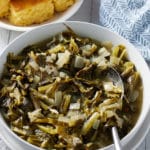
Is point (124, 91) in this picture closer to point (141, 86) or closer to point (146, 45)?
point (141, 86)

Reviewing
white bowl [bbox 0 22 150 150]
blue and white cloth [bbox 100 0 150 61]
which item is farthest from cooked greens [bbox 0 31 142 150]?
blue and white cloth [bbox 100 0 150 61]

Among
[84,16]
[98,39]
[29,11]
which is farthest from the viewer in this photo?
[84,16]

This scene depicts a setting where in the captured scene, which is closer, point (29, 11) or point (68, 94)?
point (68, 94)

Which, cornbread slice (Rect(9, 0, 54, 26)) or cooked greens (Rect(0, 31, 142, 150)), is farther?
cornbread slice (Rect(9, 0, 54, 26))

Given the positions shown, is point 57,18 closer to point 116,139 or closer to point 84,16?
point 84,16

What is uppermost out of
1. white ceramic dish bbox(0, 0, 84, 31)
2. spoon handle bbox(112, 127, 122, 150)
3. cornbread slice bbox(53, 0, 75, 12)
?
cornbread slice bbox(53, 0, 75, 12)

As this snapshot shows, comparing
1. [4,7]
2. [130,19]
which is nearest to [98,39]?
[130,19]

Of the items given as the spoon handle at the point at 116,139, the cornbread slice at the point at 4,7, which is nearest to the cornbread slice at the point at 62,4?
the cornbread slice at the point at 4,7

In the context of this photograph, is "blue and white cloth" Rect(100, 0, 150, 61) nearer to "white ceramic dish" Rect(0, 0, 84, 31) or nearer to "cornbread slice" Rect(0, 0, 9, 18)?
"white ceramic dish" Rect(0, 0, 84, 31)
